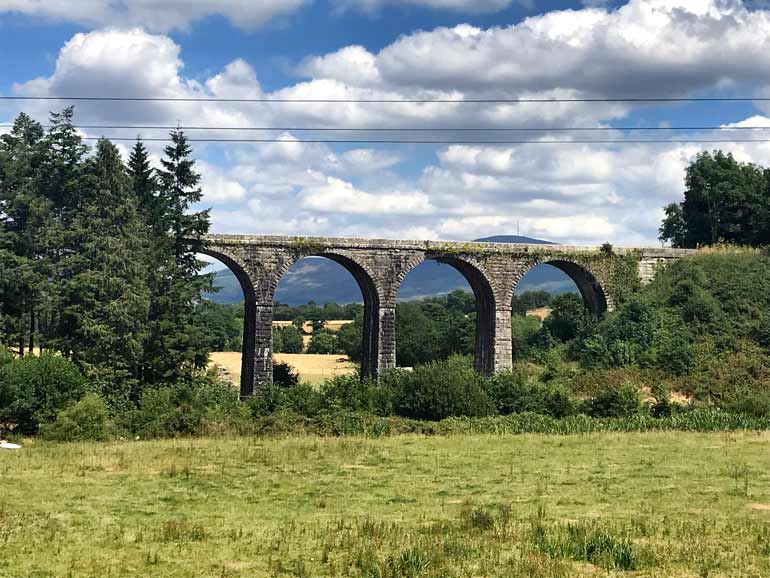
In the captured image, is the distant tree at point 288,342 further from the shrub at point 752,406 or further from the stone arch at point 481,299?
the shrub at point 752,406

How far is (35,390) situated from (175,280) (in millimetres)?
11020

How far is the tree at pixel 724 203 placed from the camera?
179 ft

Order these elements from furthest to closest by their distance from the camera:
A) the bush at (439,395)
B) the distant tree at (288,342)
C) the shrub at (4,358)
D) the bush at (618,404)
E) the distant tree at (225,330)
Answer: the distant tree at (288,342)
the distant tree at (225,330)
the bush at (618,404)
the bush at (439,395)
the shrub at (4,358)

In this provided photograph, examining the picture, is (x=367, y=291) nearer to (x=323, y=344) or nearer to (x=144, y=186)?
(x=144, y=186)

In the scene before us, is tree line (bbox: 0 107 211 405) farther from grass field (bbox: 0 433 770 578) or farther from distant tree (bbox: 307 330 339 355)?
Answer: distant tree (bbox: 307 330 339 355)

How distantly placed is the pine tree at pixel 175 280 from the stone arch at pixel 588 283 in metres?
18.2

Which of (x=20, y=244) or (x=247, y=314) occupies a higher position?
(x=20, y=244)

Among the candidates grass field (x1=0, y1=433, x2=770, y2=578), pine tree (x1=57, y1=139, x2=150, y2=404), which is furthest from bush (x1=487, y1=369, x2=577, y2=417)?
pine tree (x1=57, y1=139, x2=150, y2=404)

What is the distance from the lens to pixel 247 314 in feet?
145

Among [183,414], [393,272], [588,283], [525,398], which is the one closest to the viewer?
[183,414]

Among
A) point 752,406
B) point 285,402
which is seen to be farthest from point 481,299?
point 285,402

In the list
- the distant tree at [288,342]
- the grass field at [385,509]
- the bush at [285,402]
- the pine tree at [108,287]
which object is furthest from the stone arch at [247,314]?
the distant tree at [288,342]

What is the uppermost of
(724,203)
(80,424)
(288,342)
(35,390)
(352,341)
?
(724,203)

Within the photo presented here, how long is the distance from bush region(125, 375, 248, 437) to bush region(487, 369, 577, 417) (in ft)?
35.1
